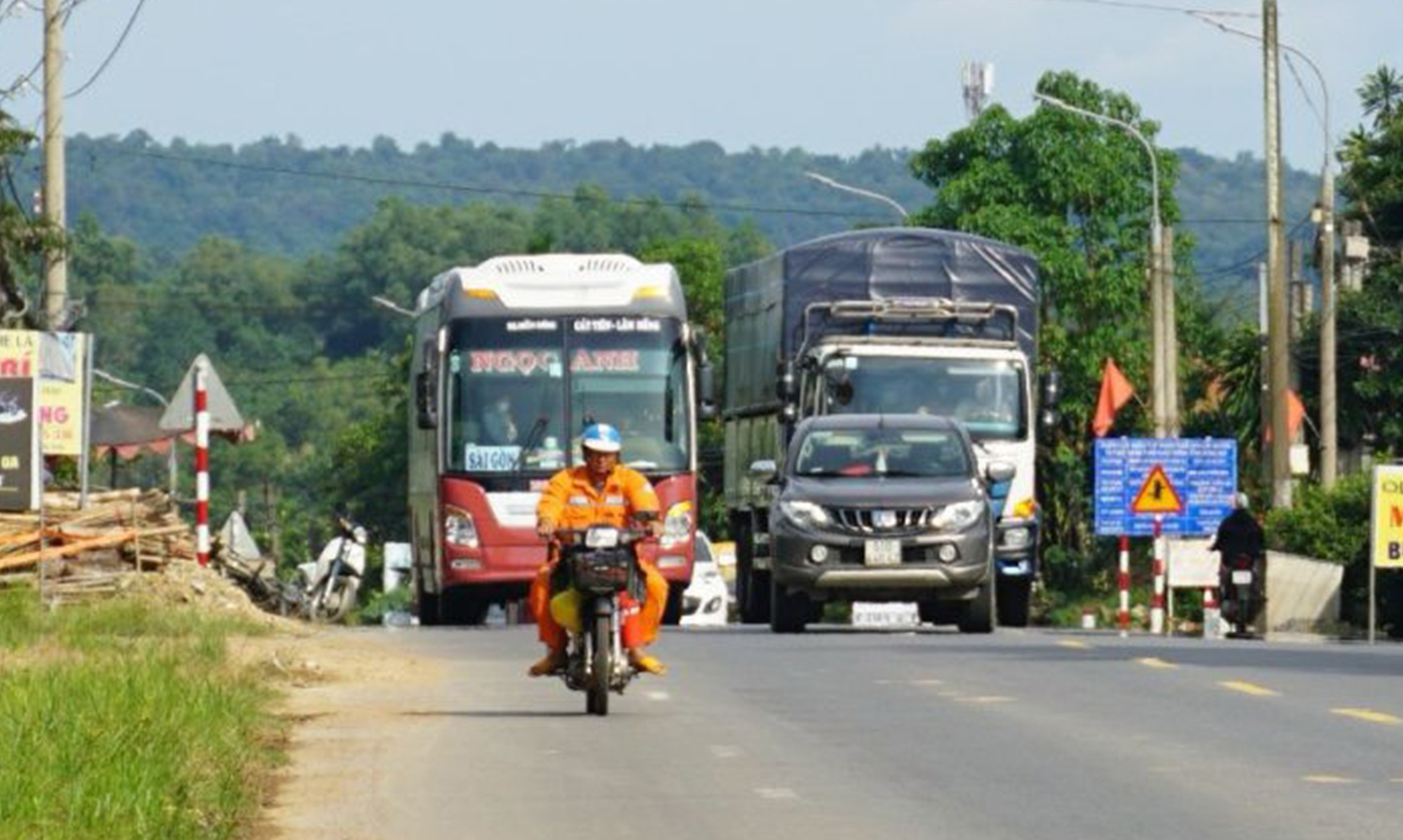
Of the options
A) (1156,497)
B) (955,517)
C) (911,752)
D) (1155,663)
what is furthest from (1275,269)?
(911,752)

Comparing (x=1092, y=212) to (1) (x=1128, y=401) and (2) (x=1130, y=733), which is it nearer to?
(1) (x=1128, y=401)

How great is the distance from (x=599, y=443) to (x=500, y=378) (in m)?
16.3

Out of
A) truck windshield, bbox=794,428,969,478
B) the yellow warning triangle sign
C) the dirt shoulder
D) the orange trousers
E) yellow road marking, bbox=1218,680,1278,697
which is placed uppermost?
truck windshield, bbox=794,428,969,478

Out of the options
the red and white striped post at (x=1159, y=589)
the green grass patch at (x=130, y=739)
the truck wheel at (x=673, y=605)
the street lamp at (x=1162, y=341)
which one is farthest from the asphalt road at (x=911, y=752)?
the street lamp at (x=1162, y=341)

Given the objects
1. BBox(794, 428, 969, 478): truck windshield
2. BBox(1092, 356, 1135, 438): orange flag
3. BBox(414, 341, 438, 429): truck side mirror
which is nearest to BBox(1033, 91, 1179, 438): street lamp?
BBox(1092, 356, 1135, 438): orange flag

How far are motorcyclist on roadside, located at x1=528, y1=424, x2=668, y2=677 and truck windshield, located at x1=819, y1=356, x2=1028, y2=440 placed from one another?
17222 millimetres

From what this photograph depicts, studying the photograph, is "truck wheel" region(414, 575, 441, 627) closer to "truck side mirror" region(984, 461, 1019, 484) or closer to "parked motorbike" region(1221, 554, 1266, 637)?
"truck side mirror" region(984, 461, 1019, 484)

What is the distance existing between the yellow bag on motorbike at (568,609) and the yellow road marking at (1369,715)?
3.86 meters

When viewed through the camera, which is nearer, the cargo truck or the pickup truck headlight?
the pickup truck headlight

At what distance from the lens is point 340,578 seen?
150 ft

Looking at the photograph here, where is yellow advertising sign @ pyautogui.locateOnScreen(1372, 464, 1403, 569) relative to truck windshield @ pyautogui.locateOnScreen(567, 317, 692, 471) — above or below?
below

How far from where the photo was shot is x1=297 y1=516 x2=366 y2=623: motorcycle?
148 ft

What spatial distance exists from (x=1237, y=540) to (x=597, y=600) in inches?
881

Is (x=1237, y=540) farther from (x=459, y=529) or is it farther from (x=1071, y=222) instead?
(x=1071, y=222)
